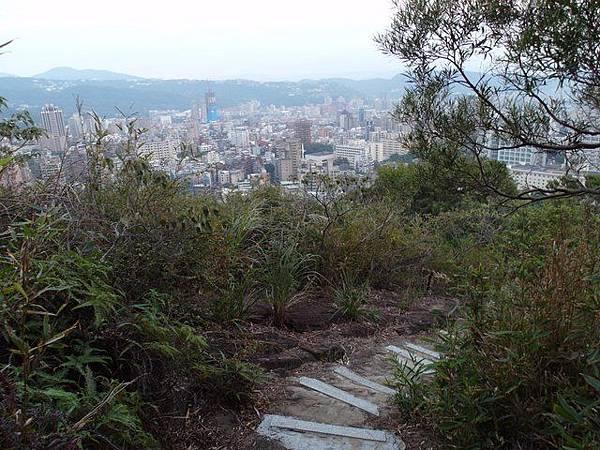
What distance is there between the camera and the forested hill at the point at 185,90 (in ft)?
23.6

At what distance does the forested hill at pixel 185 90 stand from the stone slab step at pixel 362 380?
3.39 m

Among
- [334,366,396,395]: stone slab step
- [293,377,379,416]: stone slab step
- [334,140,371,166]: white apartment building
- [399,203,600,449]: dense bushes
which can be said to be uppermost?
[334,140,371,166]: white apartment building

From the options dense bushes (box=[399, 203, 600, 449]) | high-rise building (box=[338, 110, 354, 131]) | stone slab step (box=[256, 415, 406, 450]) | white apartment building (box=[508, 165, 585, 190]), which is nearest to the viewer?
dense bushes (box=[399, 203, 600, 449])

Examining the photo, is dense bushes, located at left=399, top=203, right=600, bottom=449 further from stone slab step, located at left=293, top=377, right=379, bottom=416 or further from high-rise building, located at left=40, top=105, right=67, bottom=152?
high-rise building, located at left=40, top=105, right=67, bottom=152

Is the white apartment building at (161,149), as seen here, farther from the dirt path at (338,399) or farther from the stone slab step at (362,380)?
the stone slab step at (362,380)

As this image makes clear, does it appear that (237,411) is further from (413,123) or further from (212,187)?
(212,187)

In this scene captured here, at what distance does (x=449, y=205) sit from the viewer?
9094 mm

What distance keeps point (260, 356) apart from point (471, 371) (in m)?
1.41

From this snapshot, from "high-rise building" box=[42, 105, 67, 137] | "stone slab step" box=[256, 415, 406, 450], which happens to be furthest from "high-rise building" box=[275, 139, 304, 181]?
"stone slab step" box=[256, 415, 406, 450]

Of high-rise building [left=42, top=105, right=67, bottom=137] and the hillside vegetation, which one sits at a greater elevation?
high-rise building [left=42, top=105, right=67, bottom=137]

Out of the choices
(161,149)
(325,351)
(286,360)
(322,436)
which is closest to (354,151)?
(161,149)

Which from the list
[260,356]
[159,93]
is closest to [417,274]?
[260,356]

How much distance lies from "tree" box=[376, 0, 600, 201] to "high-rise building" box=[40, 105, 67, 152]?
2.58m

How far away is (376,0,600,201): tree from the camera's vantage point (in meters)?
2.38
